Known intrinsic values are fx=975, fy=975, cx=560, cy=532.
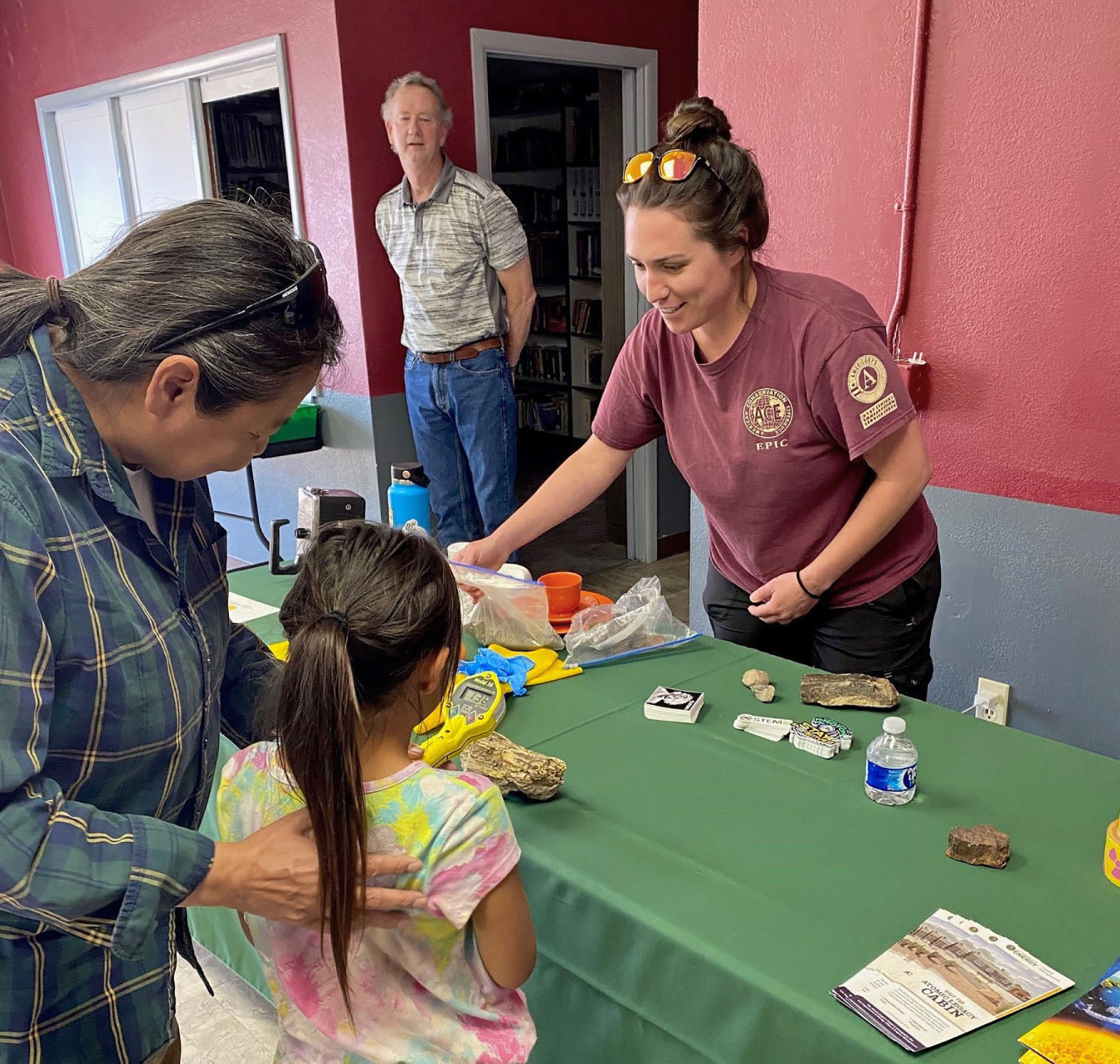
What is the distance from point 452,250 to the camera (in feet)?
11.3

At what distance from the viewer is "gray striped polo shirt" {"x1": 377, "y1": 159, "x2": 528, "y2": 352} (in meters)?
3.44

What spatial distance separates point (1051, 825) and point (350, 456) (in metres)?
3.23

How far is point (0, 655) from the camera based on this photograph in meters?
0.72

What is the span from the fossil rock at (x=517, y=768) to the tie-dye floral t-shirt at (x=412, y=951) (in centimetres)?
27

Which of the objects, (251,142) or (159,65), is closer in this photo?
(159,65)

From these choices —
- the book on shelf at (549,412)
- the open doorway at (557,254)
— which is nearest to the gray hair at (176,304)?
the open doorway at (557,254)

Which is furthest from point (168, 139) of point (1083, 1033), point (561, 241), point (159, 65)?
point (1083, 1033)

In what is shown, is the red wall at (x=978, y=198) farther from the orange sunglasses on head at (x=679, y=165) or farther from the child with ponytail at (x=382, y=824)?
the child with ponytail at (x=382, y=824)

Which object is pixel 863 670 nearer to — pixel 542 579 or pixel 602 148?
pixel 542 579

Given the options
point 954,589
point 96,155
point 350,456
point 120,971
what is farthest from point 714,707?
point 96,155

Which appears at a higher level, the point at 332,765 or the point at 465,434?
the point at 332,765

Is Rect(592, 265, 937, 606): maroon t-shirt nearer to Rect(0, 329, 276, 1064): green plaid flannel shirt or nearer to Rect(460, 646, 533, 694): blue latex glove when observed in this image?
Rect(460, 646, 533, 694): blue latex glove

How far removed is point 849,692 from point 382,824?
81cm

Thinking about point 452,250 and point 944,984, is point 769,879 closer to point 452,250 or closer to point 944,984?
point 944,984
